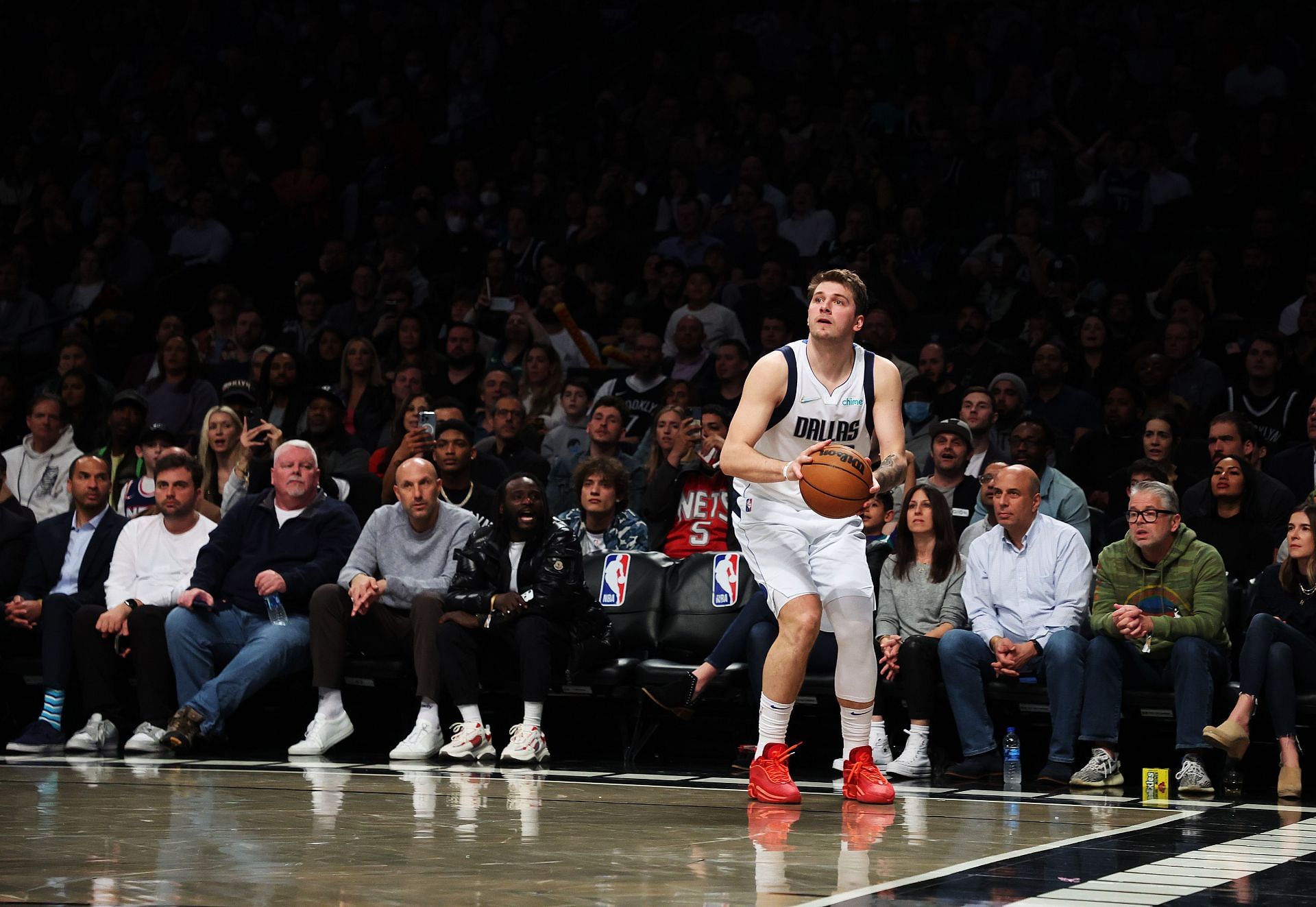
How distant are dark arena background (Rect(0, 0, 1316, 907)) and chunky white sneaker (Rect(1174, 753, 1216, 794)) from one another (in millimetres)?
17

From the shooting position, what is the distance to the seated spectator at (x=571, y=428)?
10.8m

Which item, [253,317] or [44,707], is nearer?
[44,707]

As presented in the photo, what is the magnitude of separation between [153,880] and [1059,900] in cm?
232

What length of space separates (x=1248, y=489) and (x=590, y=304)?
20.1 ft

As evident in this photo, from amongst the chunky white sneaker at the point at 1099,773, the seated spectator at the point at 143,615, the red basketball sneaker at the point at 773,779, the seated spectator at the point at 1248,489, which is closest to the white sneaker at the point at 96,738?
the seated spectator at the point at 143,615

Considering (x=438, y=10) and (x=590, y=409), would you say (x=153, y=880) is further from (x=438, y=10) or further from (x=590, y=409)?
(x=438, y=10)

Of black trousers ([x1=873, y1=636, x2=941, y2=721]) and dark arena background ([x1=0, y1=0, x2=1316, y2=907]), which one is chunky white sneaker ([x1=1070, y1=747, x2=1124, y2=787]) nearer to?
dark arena background ([x1=0, y1=0, x2=1316, y2=907])

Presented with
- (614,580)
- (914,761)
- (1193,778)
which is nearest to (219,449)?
(614,580)

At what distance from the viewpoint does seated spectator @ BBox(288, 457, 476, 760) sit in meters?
8.33

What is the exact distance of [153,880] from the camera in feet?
14.5

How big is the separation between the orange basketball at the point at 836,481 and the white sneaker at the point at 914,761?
2152 millimetres

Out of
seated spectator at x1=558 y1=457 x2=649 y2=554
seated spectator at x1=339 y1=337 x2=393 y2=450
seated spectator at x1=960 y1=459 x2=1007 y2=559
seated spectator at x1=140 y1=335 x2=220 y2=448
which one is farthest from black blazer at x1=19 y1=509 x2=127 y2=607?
seated spectator at x1=960 y1=459 x2=1007 y2=559

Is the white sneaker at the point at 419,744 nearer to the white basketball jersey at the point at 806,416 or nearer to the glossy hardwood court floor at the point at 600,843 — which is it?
the glossy hardwood court floor at the point at 600,843

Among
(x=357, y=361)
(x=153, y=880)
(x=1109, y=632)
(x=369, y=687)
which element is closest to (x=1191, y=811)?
(x=1109, y=632)
